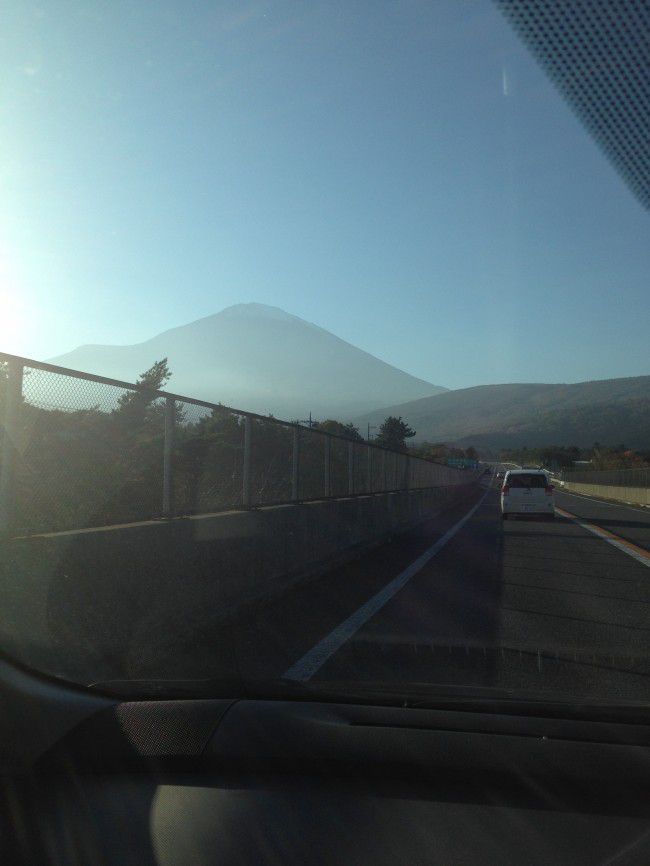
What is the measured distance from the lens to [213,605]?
8.80m

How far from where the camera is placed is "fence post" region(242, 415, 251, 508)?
1106 centimetres

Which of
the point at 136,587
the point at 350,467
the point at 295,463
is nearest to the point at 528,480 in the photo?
the point at 350,467

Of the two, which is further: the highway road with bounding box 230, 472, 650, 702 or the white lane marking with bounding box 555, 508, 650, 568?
the white lane marking with bounding box 555, 508, 650, 568

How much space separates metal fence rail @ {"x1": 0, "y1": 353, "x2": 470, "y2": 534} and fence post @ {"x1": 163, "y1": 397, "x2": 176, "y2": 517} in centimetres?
1

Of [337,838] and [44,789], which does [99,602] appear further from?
[337,838]

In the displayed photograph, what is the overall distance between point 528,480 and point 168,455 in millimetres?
20921

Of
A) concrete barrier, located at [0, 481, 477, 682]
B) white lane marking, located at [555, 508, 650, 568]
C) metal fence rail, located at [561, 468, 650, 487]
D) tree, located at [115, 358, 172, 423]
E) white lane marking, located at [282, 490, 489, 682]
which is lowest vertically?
white lane marking, located at [282, 490, 489, 682]

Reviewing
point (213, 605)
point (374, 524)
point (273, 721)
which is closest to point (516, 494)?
point (374, 524)

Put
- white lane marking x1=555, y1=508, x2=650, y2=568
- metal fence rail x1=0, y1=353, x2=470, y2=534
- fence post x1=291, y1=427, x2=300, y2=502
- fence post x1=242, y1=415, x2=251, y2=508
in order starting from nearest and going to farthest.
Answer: metal fence rail x1=0, y1=353, x2=470, y2=534 < fence post x1=242, y1=415, x2=251, y2=508 < fence post x1=291, y1=427, x2=300, y2=502 < white lane marking x1=555, y1=508, x2=650, y2=568

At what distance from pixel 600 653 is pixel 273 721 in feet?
15.0

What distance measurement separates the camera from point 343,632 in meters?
8.28

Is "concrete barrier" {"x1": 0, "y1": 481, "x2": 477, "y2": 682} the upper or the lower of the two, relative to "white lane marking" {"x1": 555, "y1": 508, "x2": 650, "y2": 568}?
upper

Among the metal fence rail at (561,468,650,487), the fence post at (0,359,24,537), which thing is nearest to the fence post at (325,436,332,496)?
the fence post at (0,359,24,537)

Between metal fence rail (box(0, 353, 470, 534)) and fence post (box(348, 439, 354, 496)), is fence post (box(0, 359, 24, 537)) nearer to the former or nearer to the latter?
metal fence rail (box(0, 353, 470, 534))
